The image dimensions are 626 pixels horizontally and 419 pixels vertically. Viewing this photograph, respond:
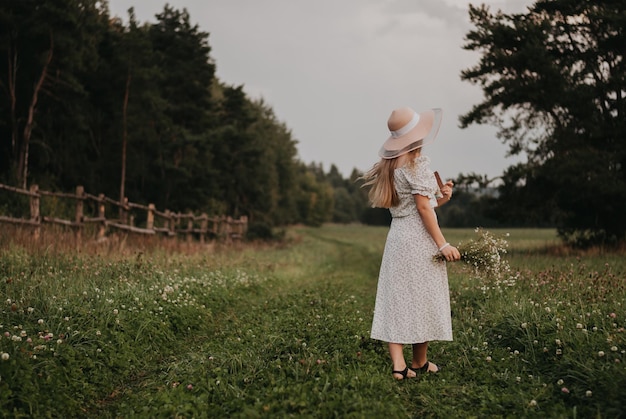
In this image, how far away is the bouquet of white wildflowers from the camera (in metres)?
4.95

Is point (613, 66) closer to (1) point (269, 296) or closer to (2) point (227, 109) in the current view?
(1) point (269, 296)

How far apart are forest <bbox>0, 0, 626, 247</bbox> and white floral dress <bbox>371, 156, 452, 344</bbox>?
11929 mm

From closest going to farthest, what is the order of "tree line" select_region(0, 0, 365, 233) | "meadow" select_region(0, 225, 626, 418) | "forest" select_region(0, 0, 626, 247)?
"meadow" select_region(0, 225, 626, 418)
"forest" select_region(0, 0, 626, 247)
"tree line" select_region(0, 0, 365, 233)

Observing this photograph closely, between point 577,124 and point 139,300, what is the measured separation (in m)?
17.0

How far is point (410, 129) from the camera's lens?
16.2 feet

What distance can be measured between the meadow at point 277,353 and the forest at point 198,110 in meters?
8.62

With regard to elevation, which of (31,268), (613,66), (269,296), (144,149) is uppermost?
(613,66)

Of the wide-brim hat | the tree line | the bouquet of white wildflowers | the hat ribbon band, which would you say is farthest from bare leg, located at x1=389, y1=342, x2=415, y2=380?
the tree line

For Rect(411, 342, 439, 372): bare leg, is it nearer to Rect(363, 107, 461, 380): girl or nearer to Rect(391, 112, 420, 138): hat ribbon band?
Rect(363, 107, 461, 380): girl

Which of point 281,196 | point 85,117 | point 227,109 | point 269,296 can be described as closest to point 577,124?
point 269,296

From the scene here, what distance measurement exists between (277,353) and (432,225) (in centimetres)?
226

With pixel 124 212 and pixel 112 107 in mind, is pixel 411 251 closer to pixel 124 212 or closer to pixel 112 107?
pixel 124 212

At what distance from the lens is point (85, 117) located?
26.6 metres

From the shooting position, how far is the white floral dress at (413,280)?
4.83 metres
